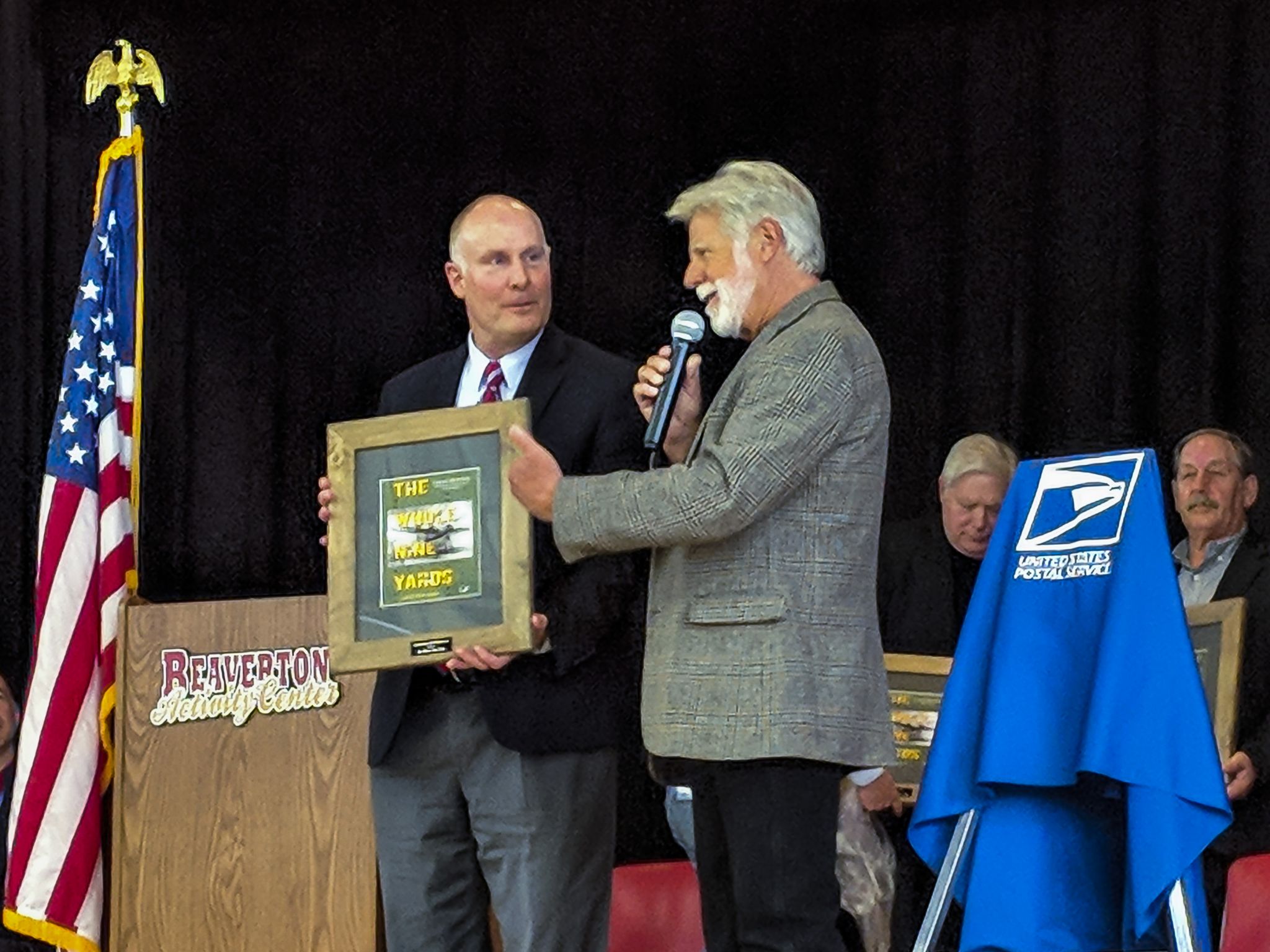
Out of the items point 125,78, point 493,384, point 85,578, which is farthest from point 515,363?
point 125,78

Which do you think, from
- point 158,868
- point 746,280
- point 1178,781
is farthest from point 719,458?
point 158,868

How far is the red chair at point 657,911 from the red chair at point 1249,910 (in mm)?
1168

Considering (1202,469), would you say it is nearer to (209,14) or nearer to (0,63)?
(209,14)

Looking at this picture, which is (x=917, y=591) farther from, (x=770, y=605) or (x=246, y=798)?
(x=770, y=605)

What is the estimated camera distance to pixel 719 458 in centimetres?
264

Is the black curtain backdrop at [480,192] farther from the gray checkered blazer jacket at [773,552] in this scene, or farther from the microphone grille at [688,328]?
the gray checkered blazer jacket at [773,552]

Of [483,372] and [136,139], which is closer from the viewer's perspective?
[483,372]

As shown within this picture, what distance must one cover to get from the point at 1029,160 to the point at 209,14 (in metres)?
2.32

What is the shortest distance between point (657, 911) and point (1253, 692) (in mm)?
1410

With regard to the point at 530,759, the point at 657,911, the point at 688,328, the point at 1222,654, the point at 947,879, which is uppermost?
the point at 688,328

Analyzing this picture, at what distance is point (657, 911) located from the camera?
170 inches

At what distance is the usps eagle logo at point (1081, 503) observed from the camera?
2.88m

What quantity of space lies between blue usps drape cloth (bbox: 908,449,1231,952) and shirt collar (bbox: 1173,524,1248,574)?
1609 mm

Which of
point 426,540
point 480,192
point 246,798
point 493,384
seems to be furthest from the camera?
point 480,192
